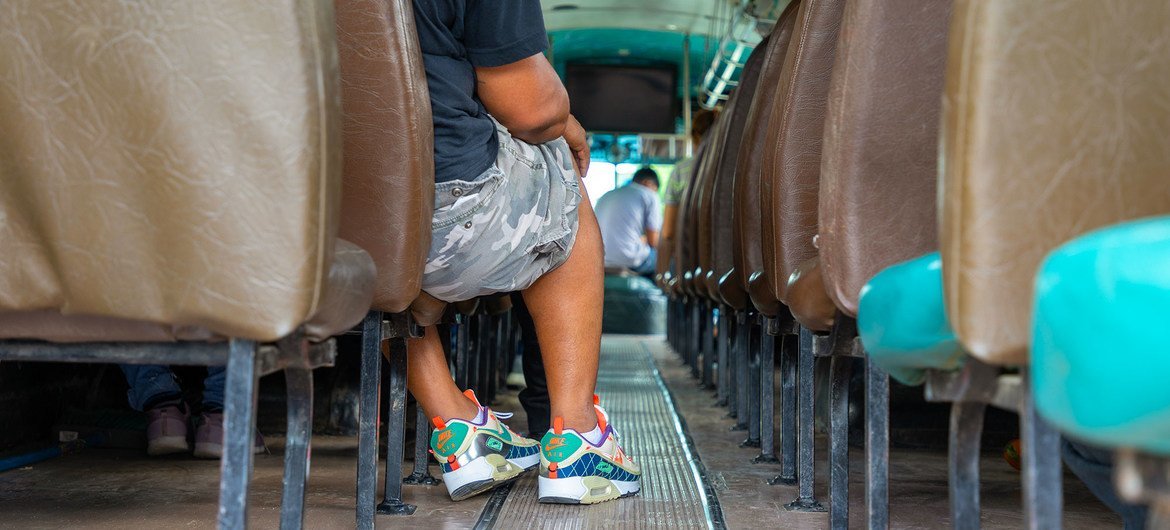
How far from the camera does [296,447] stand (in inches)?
40.7

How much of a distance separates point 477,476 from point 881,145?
2.69 feet

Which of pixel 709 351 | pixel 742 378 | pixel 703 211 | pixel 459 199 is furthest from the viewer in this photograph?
pixel 709 351

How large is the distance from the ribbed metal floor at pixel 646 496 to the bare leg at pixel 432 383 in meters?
0.16

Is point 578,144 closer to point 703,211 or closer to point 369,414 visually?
point 369,414

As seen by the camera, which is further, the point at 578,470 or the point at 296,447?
the point at 578,470

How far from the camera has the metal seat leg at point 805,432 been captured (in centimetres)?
159

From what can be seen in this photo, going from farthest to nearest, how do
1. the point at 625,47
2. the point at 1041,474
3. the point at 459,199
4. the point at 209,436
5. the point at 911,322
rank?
the point at 625,47 → the point at 209,436 → the point at 459,199 → the point at 911,322 → the point at 1041,474

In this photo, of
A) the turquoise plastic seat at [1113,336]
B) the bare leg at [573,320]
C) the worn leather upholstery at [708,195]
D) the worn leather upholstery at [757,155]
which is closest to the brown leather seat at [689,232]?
the worn leather upholstery at [708,195]

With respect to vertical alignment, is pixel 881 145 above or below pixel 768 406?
above

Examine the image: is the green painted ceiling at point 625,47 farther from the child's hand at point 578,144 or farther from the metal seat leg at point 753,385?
the child's hand at point 578,144

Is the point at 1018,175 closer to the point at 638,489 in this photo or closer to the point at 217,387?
the point at 638,489

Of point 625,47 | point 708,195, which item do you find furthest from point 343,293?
point 625,47

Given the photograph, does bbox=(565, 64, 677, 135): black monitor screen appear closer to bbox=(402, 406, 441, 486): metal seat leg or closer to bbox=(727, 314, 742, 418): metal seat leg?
bbox=(727, 314, 742, 418): metal seat leg

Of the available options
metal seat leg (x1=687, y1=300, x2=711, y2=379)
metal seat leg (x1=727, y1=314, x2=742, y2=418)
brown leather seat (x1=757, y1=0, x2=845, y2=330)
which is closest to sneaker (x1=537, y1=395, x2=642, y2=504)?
brown leather seat (x1=757, y1=0, x2=845, y2=330)
